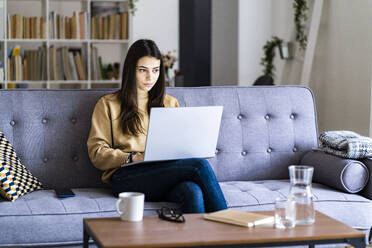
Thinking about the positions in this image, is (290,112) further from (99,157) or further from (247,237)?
(247,237)

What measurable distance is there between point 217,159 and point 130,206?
1.22 m

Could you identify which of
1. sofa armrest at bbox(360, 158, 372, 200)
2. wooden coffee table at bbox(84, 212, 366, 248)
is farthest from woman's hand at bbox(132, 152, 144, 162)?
sofa armrest at bbox(360, 158, 372, 200)

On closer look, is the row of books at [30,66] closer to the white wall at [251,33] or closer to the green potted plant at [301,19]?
the white wall at [251,33]

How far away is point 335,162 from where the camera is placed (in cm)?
294

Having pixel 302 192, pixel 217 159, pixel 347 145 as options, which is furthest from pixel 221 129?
Answer: pixel 302 192

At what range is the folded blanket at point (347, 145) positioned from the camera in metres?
2.90

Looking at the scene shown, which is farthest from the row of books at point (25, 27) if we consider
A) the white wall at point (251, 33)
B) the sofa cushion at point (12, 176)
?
the sofa cushion at point (12, 176)

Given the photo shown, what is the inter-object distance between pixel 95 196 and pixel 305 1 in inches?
134

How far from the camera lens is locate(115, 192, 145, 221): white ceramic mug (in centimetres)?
197

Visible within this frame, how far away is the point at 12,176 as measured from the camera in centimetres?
261

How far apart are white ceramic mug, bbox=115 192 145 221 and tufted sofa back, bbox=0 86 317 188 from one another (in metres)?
1.00

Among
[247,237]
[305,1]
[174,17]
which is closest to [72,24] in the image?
[174,17]

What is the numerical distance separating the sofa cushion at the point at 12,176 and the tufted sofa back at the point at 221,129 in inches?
4.4

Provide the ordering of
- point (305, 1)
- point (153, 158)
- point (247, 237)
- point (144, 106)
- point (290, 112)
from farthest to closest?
1. point (305, 1)
2. point (290, 112)
3. point (144, 106)
4. point (153, 158)
5. point (247, 237)
